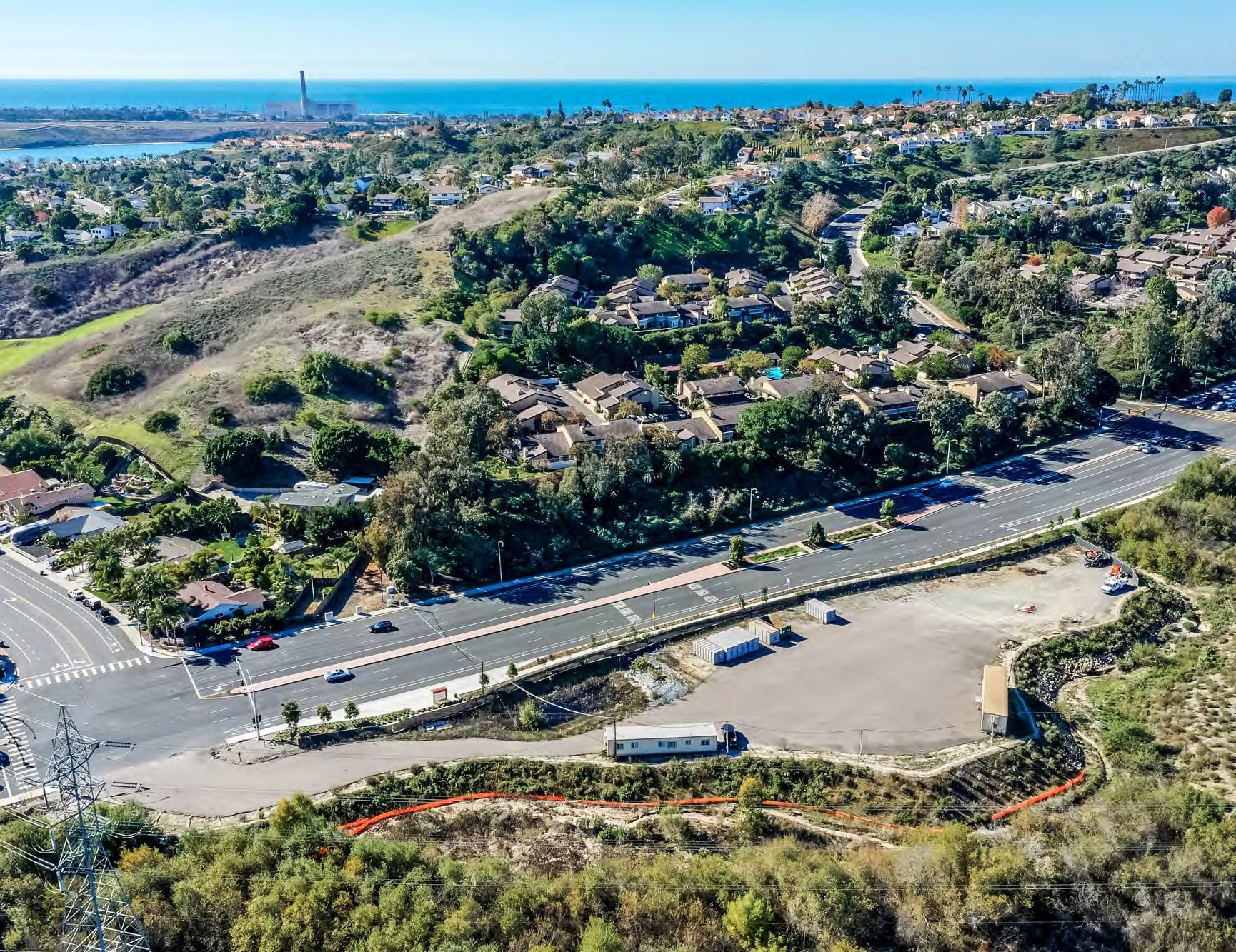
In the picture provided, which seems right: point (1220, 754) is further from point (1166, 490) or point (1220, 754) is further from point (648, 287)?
point (648, 287)

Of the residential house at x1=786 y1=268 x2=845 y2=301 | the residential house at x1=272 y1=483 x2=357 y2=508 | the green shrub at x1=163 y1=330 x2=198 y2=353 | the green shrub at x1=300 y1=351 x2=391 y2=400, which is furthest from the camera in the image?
the residential house at x1=786 y1=268 x2=845 y2=301

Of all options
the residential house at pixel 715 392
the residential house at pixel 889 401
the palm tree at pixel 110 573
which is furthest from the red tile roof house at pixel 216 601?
the residential house at pixel 889 401

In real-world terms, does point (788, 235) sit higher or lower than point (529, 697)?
higher

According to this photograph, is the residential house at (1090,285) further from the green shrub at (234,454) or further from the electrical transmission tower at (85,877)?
the electrical transmission tower at (85,877)

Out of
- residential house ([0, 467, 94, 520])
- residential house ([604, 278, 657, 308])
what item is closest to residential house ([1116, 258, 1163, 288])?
residential house ([604, 278, 657, 308])

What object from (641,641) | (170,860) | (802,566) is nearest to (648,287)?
(802,566)

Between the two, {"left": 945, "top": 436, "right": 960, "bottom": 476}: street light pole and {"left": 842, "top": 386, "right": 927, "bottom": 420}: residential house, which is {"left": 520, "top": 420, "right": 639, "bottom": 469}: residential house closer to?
{"left": 842, "top": 386, "right": 927, "bottom": 420}: residential house
